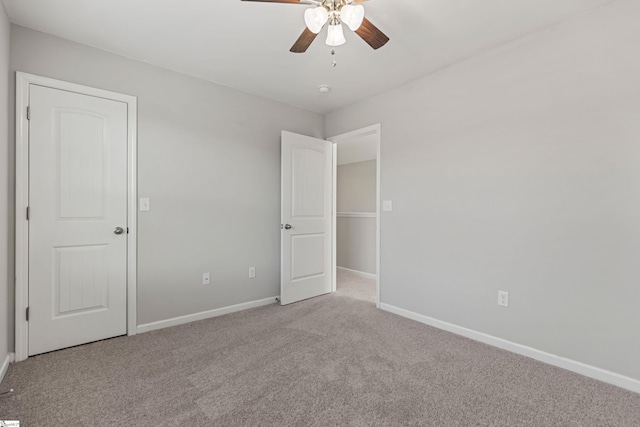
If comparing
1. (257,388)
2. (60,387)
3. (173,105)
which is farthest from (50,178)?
(257,388)

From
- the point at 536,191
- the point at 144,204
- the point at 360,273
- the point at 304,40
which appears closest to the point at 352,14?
the point at 304,40

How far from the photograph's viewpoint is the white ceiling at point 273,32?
1.97 metres

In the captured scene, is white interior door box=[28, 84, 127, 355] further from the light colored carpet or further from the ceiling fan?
the ceiling fan

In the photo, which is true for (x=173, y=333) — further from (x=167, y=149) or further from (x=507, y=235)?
(x=507, y=235)

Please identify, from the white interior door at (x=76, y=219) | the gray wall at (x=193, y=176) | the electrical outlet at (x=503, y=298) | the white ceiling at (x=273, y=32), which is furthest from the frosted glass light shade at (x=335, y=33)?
the electrical outlet at (x=503, y=298)

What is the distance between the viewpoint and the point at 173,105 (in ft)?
9.39

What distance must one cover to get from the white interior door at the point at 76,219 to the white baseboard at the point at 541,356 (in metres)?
2.89

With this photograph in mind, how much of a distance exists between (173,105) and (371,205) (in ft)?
11.9

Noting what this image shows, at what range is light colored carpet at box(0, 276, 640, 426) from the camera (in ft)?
5.20

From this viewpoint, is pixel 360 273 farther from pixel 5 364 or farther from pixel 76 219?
pixel 5 364

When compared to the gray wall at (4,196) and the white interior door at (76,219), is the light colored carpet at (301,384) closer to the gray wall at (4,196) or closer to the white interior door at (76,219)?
the white interior door at (76,219)

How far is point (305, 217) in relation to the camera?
3.78 meters

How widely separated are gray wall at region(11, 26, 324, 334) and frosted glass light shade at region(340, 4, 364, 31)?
199 centimetres

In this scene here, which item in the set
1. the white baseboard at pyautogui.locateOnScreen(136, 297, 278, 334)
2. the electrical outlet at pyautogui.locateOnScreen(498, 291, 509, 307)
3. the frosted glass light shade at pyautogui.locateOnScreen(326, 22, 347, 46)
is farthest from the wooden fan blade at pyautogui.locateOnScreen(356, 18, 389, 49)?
the white baseboard at pyautogui.locateOnScreen(136, 297, 278, 334)
